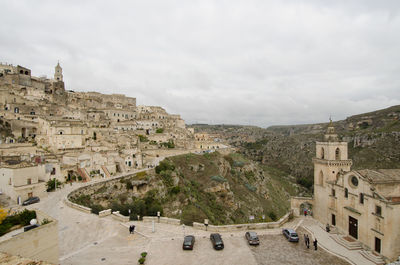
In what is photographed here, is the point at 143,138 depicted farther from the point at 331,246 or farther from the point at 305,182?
the point at 305,182

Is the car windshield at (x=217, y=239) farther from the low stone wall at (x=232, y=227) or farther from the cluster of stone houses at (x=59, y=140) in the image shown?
the cluster of stone houses at (x=59, y=140)

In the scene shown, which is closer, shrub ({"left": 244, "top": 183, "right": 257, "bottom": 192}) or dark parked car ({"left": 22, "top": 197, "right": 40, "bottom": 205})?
dark parked car ({"left": 22, "top": 197, "right": 40, "bottom": 205})

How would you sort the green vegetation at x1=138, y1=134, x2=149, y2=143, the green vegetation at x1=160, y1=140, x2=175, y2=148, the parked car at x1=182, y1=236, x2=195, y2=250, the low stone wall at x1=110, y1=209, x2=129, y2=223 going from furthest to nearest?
the green vegetation at x1=160, y1=140, x2=175, y2=148 → the green vegetation at x1=138, y1=134, x2=149, y2=143 → the low stone wall at x1=110, y1=209, x2=129, y2=223 → the parked car at x1=182, y1=236, x2=195, y2=250

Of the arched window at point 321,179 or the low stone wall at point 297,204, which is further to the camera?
the arched window at point 321,179

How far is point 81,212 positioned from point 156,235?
8.82 meters

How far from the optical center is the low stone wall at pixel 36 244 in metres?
8.96

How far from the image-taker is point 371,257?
15.3 m

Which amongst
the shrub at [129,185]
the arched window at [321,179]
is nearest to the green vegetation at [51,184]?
the shrub at [129,185]

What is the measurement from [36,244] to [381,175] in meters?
23.5

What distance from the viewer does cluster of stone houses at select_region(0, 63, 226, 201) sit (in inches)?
1061

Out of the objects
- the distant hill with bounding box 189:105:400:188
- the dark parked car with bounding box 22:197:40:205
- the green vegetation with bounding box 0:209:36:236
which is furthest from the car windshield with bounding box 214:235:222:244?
the distant hill with bounding box 189:105:400:188

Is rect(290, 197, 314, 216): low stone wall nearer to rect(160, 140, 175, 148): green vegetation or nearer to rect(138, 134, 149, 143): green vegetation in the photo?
rect(160, 140, 175, 148): green vegetation

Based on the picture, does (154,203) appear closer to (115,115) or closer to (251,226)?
(251,226)

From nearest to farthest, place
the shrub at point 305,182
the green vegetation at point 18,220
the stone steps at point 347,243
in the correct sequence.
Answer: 1. the green vegetation at point 18,220
2. the stone steps at point 347,243
3. the shrub at point 305,182
